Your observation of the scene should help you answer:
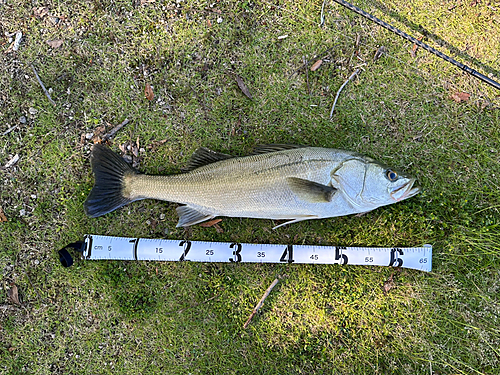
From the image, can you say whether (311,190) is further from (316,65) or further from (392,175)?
(316,65)

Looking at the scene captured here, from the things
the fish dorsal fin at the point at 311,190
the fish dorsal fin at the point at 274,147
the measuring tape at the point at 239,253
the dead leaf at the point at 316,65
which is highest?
the dead leaf at the point at 316,65

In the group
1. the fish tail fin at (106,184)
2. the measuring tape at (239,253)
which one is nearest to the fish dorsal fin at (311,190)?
the measuring tape at (239,253)

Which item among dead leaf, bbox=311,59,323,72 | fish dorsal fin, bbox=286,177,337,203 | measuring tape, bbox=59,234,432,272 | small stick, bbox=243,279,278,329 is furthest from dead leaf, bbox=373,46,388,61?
small stick, bbox=243,279,278,329

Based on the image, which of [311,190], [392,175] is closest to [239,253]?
[311,190]

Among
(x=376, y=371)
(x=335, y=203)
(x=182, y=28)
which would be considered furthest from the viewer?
(x=182, y=28)

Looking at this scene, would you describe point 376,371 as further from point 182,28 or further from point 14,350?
point 182,28

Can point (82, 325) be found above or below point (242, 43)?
below

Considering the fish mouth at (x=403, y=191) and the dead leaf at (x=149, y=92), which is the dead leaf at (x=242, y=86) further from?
the fish mouth at (x=403, y=191)

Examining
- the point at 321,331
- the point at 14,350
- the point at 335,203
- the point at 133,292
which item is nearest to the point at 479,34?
the point at 335,203
